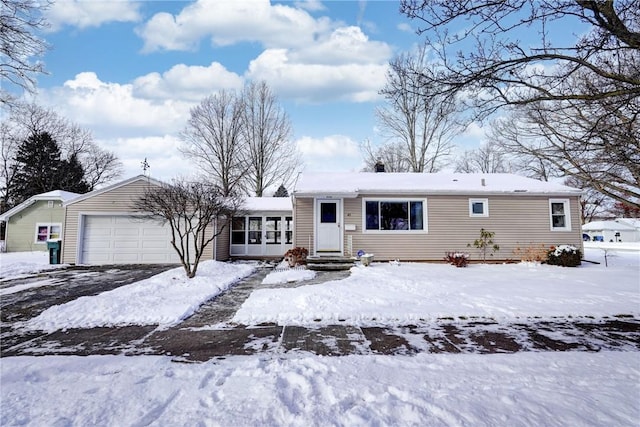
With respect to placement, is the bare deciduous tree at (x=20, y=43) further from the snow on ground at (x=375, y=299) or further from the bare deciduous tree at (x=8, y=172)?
the bare deciduous tree at (x=8, y=172)

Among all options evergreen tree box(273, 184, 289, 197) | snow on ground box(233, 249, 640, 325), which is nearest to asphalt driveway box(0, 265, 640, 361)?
snow on ground box(233, 249, 640, 325)

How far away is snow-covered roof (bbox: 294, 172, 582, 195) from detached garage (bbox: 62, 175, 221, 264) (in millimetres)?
5459

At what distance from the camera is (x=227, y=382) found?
8.92 ft

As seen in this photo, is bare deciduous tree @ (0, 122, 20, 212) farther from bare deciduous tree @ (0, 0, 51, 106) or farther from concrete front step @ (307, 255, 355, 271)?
concrete front step @ (307, 255, 355, 271)

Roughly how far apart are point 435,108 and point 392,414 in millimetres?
4096

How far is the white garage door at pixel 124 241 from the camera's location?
40.4ft

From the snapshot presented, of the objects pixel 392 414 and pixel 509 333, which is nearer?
pixel 392 414

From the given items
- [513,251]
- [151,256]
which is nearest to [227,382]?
[151,256]

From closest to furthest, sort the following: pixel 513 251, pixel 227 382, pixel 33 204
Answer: pixel 227 382 → pixel 513 251 → pixel 33 204

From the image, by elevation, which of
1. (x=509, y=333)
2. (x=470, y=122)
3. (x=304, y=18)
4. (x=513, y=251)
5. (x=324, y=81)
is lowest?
(x=509, y=333)

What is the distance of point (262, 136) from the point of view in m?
22.6

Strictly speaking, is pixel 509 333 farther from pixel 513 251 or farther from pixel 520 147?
pixel 520 147

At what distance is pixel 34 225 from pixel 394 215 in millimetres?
21114

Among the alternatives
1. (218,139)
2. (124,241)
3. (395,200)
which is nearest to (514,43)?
(395,200)
